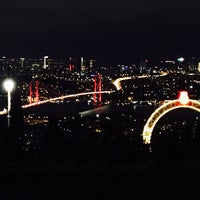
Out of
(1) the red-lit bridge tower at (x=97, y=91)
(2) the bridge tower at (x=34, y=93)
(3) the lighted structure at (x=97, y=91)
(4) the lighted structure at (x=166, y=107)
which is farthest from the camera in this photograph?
(3) the lighted structure at (x=97, y=91)

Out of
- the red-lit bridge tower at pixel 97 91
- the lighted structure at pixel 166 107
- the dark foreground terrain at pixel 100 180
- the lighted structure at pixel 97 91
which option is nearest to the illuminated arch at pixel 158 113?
the lighted structure at pixel 166 107

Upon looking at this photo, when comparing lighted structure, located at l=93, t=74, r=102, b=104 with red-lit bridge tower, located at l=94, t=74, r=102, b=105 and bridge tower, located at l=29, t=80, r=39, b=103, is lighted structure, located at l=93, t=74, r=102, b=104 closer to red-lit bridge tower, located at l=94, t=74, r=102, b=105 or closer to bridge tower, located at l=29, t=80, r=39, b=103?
red-lit bridge tower, located at l=94, t=74, r=102, b=105


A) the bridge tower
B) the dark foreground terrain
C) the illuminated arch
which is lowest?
the dark foreground terrain

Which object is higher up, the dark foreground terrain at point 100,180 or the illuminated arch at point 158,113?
the illuminated arch at point 158,113

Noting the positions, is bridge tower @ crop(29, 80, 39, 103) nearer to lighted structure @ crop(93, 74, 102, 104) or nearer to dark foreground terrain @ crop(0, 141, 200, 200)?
lighted structure @ crop(93, 74, 102, 104)

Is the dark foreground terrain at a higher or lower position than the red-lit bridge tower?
lower

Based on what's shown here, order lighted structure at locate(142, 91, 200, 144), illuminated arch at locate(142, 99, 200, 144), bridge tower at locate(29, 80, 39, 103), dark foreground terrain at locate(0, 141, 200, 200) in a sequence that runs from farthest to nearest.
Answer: bridge tower at locate(29, 80, 39, 103) < lighted structure at locate(142, 91, 200, 144) < illuminated arch at locate(142, 99, 200, 144) < dark foreground terrain at locate(0, 141, 200, 200)

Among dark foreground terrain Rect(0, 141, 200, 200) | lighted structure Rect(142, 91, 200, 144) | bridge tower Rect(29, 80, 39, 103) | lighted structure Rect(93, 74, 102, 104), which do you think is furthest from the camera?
lighted structure Rect(93, 74, 102, 104)

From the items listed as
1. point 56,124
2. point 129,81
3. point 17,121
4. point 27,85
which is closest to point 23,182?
point 56,124

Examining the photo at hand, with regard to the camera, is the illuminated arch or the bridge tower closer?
the illuminated arch

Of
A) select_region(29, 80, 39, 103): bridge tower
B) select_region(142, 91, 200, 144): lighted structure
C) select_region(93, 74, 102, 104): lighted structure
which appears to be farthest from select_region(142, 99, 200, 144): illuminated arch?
select_region(93, 74, 102, 104): lighted structure

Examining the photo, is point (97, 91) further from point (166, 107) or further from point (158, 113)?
point (158, 113)

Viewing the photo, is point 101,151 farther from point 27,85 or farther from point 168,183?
point 27,85

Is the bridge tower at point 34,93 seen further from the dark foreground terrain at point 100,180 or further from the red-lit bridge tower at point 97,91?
the dark foreground terrain at point 100,180
